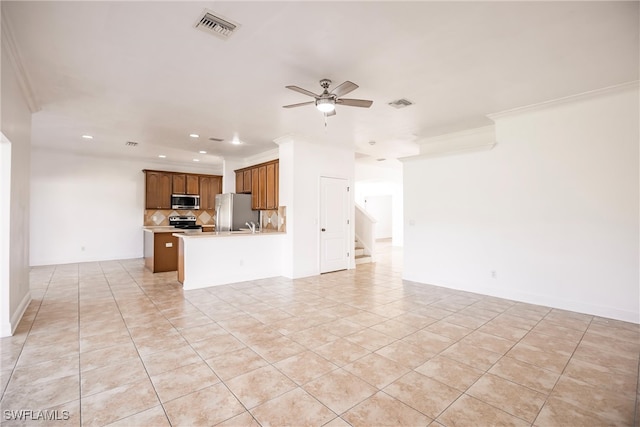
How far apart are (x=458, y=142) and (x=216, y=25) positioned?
14.9 feet

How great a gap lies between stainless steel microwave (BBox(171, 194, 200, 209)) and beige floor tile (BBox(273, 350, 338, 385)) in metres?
7.17

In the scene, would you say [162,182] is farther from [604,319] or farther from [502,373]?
[604,319]

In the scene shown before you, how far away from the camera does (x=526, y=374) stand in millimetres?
2373

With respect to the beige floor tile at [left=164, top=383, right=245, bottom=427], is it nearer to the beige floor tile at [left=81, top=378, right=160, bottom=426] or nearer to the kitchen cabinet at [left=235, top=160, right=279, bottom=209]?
the beige floor tile at [left=81, top=378, right=160, bottom=426]

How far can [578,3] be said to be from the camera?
7.12ft

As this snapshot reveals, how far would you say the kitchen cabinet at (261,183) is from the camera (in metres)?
6.46

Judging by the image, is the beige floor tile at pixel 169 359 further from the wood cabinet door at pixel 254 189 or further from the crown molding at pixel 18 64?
the wood cabinet door at pixel 254 189

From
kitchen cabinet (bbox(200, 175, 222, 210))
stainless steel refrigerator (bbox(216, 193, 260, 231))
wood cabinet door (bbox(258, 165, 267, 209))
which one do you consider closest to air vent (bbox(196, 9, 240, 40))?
wood cabinet door (bbox(258, 165, 267, 209))

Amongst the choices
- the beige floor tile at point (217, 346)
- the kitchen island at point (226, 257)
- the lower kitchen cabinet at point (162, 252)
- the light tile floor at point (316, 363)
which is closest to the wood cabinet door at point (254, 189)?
the kitchen island at point (226, 257)

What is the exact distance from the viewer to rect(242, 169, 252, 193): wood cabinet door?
24.3 feet

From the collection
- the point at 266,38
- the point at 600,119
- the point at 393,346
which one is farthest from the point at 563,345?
the point at 266,38

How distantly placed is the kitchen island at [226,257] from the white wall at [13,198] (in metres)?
1.94

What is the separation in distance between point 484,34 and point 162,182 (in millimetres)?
8314

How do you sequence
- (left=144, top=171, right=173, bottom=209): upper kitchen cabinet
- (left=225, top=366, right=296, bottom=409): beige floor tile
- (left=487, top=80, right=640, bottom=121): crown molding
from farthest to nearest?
(left=144, top=171, right=173, bottom=209): upper kitchen cabinet
(left=487, top=80, right=640, bottom=121): crown molding
(left=225, top=366, right=296, bottom=409): beige floor tile
